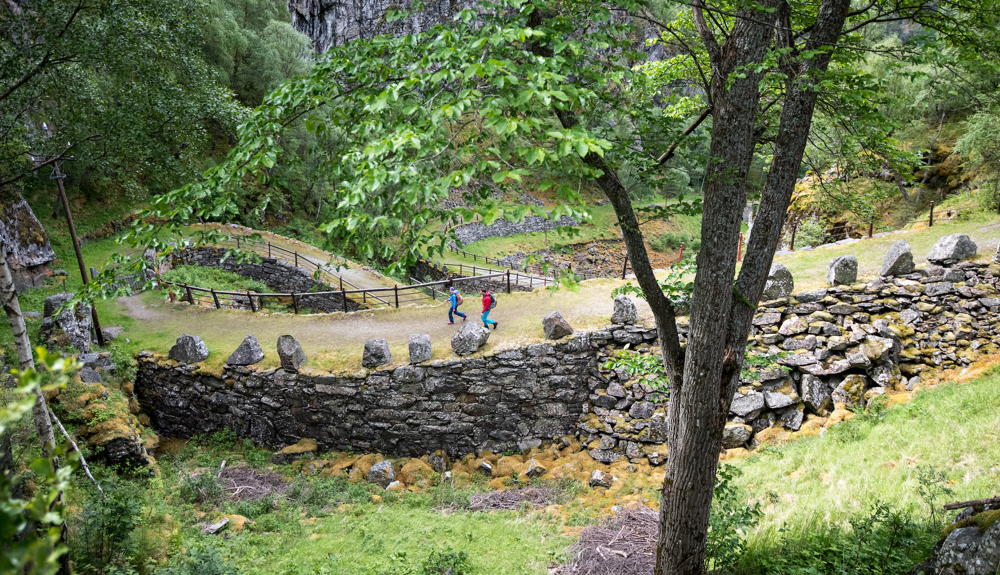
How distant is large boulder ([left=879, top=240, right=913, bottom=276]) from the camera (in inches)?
380

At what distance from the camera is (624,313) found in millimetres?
9930

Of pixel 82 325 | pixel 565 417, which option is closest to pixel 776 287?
pixel 565 417

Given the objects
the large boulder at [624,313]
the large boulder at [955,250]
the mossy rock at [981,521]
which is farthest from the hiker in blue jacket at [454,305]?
the large boulder at [955,250]

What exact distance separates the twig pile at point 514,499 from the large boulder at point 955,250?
8987 mm

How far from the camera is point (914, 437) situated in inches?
270

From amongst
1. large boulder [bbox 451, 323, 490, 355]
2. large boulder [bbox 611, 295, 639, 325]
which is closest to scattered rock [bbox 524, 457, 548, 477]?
large boulder [bbox 451, 323, 490, 355]

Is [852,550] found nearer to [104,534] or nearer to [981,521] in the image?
[981,521]

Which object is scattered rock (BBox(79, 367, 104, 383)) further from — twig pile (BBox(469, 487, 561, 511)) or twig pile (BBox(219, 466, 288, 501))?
twig pile (BBox(469, 487, 561, 511))

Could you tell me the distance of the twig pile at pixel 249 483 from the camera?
7.88 meters

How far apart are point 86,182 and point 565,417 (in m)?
22.2

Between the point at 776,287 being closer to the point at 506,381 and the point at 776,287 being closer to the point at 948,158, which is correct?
the point at 506,381

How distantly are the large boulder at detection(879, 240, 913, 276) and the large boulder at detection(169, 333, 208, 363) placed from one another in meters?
14.6

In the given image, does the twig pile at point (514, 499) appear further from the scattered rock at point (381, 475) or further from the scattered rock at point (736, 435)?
the scattered rock at point (736, 435)

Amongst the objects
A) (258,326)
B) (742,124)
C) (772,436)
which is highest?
(742,124)
